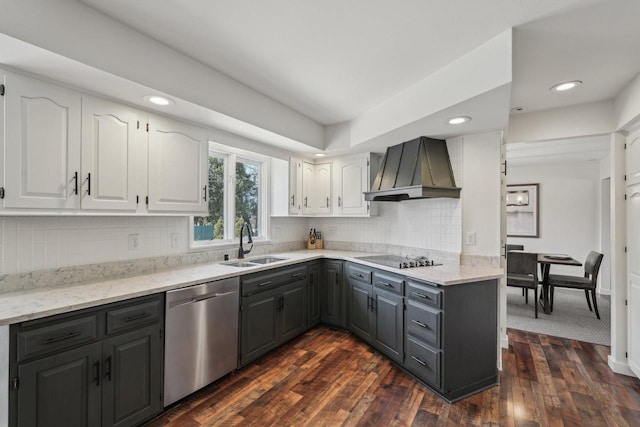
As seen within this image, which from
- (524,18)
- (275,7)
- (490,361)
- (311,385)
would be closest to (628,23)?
(524,18)

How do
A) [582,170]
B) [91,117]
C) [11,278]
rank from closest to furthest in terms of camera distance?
[11,278] < [91,117] < [582,170]

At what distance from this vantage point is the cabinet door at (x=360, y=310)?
303cm

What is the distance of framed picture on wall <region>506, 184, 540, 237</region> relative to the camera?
5.91m

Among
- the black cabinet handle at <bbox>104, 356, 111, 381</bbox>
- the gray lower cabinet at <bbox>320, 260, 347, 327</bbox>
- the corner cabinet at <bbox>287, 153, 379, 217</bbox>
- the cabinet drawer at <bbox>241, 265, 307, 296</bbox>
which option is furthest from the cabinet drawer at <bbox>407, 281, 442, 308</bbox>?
the black cabinet handle at <bbox>104, 356, 111, 381</bbox>

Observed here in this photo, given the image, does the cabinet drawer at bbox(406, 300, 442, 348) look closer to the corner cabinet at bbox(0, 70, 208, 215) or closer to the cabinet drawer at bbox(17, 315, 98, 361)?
the corner cabinet at bbox(0, 70, 208, 215)

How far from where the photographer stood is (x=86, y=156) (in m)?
1.86

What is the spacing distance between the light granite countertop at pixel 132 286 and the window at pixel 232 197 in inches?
18.2

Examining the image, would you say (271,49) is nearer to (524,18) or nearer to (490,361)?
(524,18)

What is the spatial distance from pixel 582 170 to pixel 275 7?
6.65 metres

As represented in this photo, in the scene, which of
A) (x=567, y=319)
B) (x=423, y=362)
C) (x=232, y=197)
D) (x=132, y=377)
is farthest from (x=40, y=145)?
(x=567, y=319)

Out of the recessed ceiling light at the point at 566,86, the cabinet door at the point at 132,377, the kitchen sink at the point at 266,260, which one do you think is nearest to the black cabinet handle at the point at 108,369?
the cabinet door at the point at 132,377

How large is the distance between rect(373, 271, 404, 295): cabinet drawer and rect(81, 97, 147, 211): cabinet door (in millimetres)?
2202

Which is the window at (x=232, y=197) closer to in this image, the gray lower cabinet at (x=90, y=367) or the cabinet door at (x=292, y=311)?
the cabinet door at (x=292, y=311)

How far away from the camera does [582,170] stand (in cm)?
558
